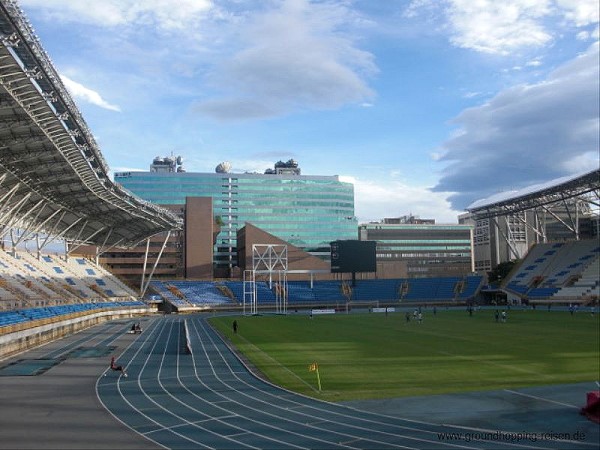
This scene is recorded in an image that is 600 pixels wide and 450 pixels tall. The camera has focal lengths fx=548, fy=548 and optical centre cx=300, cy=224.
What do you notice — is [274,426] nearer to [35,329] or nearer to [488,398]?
[488,398]

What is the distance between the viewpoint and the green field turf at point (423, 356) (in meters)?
22.6

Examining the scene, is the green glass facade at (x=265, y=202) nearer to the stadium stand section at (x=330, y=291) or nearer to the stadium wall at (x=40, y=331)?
the stadium stand section at (x=330, y=291)

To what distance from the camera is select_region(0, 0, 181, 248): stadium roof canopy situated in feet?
90.6

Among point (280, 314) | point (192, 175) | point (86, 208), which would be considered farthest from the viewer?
point (192, 175)

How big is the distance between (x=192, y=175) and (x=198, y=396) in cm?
13192

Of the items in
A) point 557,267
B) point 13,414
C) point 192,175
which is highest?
point 192,175

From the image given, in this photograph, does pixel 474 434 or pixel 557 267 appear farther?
pixel 557 267

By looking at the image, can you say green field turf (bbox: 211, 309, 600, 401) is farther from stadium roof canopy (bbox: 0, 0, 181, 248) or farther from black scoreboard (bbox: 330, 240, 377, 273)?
black scoreboard (bbox: 330, 240, 377, 273)

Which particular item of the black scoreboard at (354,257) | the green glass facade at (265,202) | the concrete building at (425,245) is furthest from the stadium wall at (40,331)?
the concrete building at (425,245)

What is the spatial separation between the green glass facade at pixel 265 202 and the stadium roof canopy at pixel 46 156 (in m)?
67.3

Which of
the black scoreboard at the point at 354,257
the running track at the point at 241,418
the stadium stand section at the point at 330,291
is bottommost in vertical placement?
the running track at the point at 241,418

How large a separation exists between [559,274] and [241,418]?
7697cm

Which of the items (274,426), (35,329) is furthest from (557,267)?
(274,426)

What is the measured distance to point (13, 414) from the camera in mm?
19078
